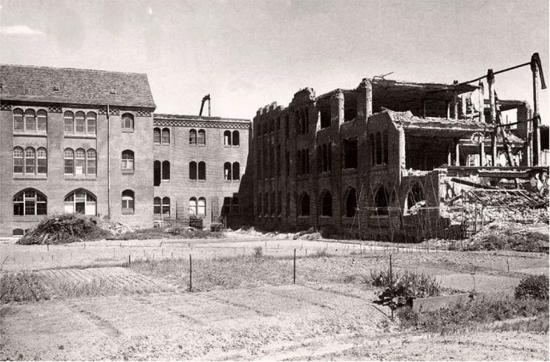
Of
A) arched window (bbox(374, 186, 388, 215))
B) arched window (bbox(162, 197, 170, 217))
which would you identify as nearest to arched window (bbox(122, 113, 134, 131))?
arched window (bbox(162, 197, 170, 217))

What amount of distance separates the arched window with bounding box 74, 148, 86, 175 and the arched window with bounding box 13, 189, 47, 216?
3.20 m

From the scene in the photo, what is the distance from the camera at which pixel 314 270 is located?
64.0 ft

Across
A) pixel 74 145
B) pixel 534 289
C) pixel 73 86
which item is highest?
pixel 73 86

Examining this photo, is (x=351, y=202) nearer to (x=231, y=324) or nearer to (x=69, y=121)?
(x=69, y=121)

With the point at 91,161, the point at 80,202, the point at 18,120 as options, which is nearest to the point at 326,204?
the point at 91,161

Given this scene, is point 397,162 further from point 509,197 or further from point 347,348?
point 347,348

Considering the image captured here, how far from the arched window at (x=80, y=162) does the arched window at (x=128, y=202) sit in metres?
3.65

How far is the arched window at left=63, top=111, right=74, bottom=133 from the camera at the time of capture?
4731 centimetres

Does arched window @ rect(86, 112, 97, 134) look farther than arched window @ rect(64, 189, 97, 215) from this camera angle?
Yes

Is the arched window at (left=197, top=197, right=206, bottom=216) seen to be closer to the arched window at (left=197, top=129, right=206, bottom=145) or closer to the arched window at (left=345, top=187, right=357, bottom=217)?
the arched window at (left=197, top=129, right=206, bottom=145)

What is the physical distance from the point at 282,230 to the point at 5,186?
21790mm

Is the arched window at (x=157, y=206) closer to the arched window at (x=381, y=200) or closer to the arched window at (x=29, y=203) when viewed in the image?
the arched window at (x=29, y=203)

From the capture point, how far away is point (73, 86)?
48375mm

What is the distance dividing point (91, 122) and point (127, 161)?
4134 mm
